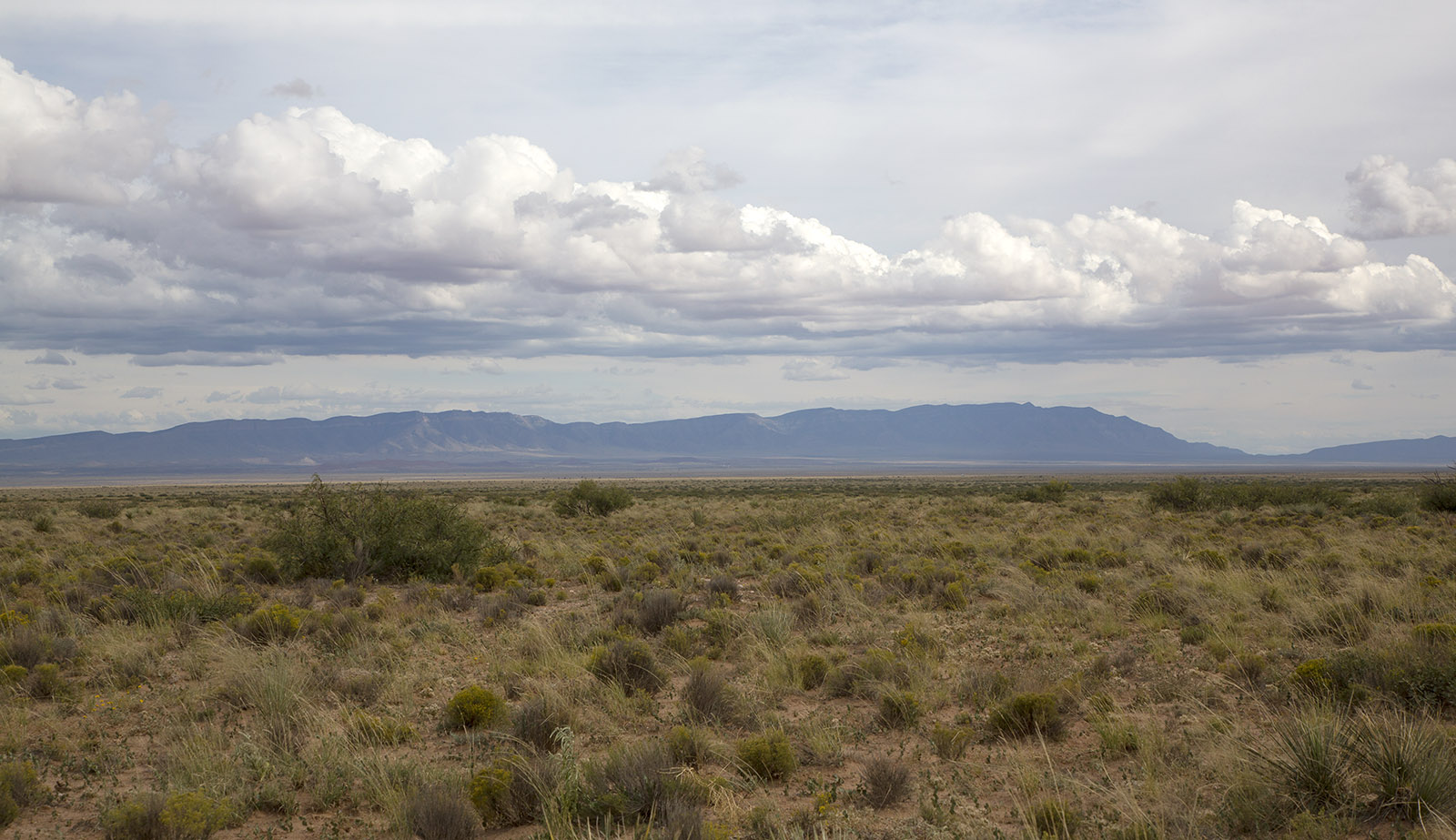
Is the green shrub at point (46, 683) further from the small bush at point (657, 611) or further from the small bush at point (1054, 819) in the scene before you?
the small bush at point (1054, 819)

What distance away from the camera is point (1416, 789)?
17.8ft

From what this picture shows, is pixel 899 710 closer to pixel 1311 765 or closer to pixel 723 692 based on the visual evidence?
pixel 723 692

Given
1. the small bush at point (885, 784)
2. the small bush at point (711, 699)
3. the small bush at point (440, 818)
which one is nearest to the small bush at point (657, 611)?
the small bush at point (711, 699)

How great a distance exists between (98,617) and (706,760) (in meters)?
10.8

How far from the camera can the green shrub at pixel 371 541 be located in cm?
1708

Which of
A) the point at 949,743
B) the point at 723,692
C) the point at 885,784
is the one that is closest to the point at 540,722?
the point at 723,692

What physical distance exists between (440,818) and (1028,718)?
4.92 m

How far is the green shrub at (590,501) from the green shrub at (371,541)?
54.4ft

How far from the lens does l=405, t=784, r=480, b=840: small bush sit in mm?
5906

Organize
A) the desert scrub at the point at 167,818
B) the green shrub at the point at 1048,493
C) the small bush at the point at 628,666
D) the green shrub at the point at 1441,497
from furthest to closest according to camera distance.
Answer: the green shrub at the point at 1048,493
the green shrub at the point at 1441,497
the small bush at the point at 628,666
the desert scrub at the point at 167,818

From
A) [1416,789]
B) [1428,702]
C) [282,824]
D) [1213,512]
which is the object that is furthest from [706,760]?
[1213,512]

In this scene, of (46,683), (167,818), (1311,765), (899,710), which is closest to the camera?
(167,818)

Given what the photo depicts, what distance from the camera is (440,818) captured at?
593 centimetres

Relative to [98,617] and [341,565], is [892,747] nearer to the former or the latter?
[98,617]
